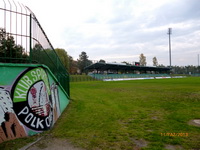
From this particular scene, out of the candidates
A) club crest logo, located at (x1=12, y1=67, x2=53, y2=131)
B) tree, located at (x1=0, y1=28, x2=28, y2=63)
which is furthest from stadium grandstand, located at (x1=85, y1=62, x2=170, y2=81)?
tree, located at (x1=0, y1=28, x2=28, y2=63)

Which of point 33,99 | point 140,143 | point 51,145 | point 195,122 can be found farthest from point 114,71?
point 51,145

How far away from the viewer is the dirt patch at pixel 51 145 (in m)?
3.81

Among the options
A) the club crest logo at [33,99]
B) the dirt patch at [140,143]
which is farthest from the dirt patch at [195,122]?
the club crest logo at [33,99]

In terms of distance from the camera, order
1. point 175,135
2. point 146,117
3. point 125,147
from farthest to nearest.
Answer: point 146,117 < point 175,135 < point 125,147

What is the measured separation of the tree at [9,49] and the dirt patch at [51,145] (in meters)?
2.28

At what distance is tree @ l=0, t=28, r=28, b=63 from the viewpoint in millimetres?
4338

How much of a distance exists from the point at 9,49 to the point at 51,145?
2.84 m

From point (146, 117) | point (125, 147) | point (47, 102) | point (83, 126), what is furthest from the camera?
point (146, 117)

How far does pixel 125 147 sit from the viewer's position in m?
3.79

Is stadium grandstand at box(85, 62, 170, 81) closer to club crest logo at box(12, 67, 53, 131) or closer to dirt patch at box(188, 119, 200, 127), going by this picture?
dirt patch at box(188, 119, 200, 127)

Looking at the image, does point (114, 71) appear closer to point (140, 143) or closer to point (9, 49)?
point (9, 49)

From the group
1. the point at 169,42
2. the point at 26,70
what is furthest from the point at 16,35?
the point at 169,42

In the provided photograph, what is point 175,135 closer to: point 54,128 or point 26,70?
point 54,128

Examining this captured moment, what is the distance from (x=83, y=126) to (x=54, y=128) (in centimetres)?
94
